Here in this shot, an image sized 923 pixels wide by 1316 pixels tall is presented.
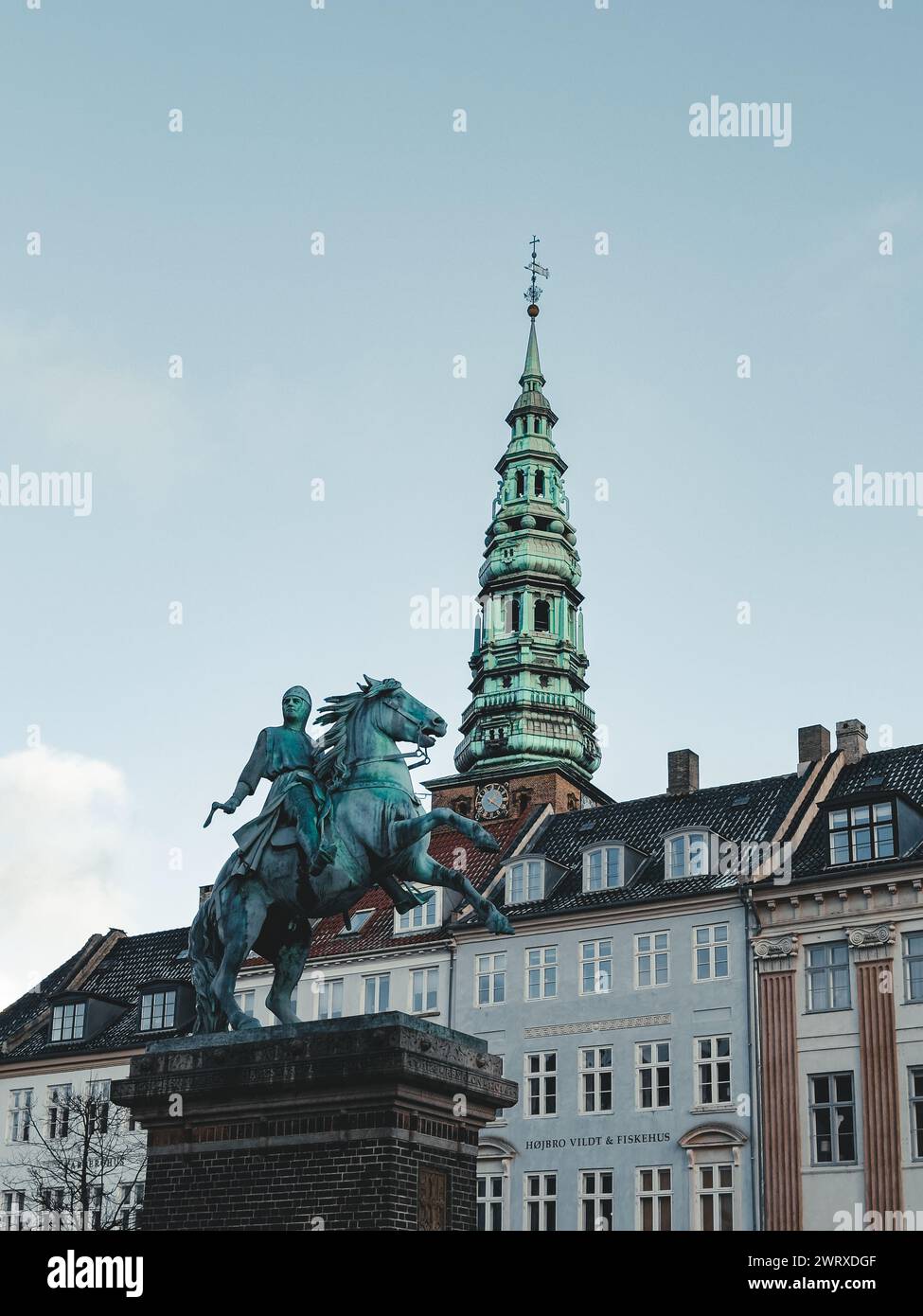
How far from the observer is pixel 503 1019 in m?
54.2

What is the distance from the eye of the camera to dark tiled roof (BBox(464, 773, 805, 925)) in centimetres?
5284

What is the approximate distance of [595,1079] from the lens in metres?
51.8

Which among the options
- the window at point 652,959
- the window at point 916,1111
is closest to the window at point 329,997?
the window at point 652,959

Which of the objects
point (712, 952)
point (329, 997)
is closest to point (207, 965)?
point (712, 952)

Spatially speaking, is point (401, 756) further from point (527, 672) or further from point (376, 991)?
point (527, 672)

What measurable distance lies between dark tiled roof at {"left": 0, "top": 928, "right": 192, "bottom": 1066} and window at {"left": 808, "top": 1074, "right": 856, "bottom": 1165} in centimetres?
2239

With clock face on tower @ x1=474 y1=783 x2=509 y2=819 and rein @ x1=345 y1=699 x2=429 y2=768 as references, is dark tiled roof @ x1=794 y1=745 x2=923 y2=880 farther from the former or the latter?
rein @ x1=345 y1=699 x2=429 y2=768

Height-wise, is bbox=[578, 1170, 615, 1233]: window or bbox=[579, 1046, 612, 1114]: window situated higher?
bbox=[579, 1046, 612, 1114]: window

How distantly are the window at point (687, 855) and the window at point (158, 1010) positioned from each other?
1845 centimetres

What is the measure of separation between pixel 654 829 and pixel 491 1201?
1217 centimetres

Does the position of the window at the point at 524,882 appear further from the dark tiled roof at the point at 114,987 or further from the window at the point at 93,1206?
the window at the point at 93,1206

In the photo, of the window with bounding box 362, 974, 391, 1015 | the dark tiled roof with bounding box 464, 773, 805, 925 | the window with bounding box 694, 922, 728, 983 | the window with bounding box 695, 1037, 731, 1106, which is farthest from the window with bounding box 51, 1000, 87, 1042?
the window with bounding box 695, 1037, 731, 1106
